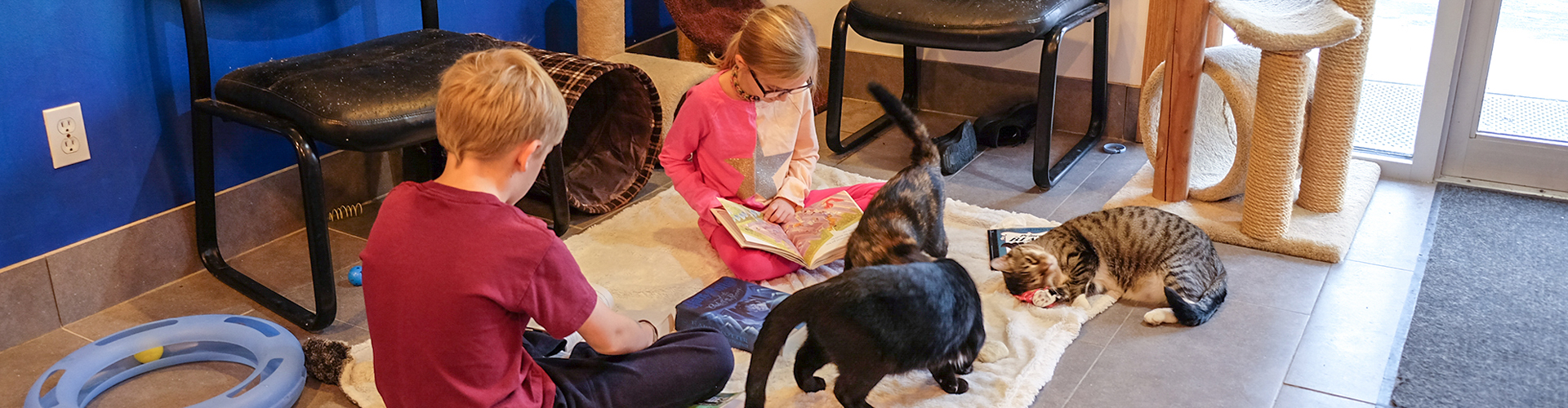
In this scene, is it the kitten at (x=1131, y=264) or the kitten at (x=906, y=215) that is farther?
the kitten at (x=1131, y=264)

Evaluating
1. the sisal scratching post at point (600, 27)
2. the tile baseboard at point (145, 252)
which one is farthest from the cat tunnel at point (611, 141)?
the tile baseboard at point (145, 252)

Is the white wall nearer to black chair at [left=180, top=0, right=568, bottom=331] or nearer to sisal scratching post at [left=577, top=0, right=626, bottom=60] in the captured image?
sisal scratching post at [left=577, top=0, right=626, bottom=60]

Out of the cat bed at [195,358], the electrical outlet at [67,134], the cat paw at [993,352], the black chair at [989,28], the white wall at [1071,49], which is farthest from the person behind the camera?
the white wall at [1071,49]

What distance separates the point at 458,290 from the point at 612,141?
4.88 ft

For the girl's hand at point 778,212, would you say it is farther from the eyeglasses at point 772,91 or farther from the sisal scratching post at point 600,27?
the sisal scratching post at point 600,27

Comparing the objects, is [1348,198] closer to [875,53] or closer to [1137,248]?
[1137,248]

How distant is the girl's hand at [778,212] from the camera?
2.17 meters

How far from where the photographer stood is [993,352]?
1813mm

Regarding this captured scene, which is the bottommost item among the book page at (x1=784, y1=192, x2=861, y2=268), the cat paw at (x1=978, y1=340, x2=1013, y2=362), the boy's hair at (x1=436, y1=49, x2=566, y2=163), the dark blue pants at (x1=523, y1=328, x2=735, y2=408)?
the cat paw at (x1=978, y1=340, x2=1013, y2=362)

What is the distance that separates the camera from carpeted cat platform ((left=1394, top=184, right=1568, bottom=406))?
1710 mm

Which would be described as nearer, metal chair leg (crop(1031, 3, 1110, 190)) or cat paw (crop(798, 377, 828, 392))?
cat paw (crop(798, 377, 828, 392))

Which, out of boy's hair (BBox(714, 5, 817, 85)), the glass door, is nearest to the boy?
boy's hair (BBox(714, 5, 817, 85))

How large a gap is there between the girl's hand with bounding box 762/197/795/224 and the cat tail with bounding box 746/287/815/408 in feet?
2.65

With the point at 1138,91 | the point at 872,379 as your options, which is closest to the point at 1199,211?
the point at 1138,91
